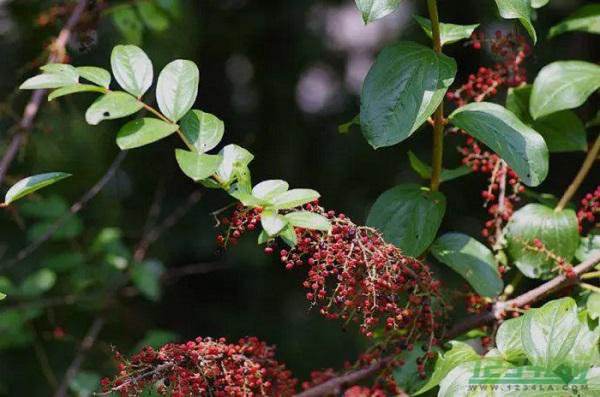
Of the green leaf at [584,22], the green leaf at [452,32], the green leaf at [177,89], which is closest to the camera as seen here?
the green leaf at [177,89]

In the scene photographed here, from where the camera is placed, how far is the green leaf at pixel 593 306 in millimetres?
915

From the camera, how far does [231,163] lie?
86 centimetres

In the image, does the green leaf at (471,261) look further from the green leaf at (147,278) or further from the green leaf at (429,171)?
the green leaf at (147,278)

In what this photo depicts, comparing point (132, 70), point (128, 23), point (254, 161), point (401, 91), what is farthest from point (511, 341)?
point (254, 161)

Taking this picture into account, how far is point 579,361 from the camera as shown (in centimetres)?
81

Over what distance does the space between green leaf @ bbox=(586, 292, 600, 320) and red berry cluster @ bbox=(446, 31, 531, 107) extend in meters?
0.29

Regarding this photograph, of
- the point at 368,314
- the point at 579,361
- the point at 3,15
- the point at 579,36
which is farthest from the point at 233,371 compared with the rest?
the point at 579,36

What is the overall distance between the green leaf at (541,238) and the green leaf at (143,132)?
19.2 inches

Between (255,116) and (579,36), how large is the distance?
1.16 meters

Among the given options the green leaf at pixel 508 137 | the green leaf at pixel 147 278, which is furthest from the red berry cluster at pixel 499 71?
the green leaf at pixel 147 278

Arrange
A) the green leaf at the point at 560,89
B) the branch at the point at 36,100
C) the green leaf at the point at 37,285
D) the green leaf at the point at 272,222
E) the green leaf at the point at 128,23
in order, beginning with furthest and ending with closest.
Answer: the green leaf at the point at 37,285
the green leaf at the point at 128,23
the branch at the point at 36,100
the green leaf at the point at 560,89
the green leaf at the point at 272,222

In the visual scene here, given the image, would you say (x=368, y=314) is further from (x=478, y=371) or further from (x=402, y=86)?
(x=402, y=86)

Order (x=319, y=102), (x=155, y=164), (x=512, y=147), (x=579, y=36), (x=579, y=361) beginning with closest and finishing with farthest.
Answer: (x=579, y=361)
(x=512, y=147)
(x=579, y=36)
(x=155, y=164)
(x=319, y=102)

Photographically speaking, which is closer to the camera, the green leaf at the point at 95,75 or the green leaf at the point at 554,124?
the green leaf at the point at 95,75
